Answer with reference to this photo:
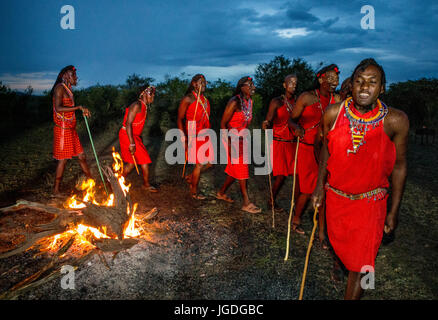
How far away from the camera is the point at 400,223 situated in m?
4.77

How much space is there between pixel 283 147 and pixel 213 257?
218 cm

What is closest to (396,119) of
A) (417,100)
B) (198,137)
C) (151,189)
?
(198,137)

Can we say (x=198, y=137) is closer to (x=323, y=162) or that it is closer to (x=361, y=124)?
(x=323, y=162)

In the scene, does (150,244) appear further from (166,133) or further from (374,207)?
(166,133)

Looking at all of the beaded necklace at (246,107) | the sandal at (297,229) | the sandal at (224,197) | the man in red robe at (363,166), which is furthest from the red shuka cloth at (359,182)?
the sandal at (224,197)

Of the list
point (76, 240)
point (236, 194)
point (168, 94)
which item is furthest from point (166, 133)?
point (76, 240)

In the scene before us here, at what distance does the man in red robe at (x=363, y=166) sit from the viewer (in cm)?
230

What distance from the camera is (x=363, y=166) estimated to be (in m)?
2.37

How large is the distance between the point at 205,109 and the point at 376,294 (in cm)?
376

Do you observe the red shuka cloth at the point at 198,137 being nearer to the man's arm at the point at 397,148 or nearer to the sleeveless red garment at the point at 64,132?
the sleeveless red garment at the point at 64,132

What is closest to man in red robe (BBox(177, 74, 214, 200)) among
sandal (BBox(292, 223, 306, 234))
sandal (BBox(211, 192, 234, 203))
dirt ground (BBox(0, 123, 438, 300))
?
sandal (BBox(211, 192, 234, 203))

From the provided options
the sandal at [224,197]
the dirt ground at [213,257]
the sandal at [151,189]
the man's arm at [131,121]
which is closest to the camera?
the dirt ground at [213,257]

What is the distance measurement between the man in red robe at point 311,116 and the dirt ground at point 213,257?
0.75 meters
